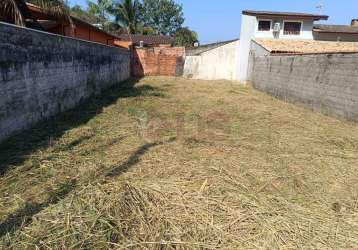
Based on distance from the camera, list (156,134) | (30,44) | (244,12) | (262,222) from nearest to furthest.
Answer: (262,222) < (30,44) < (156,134) < (244,12)

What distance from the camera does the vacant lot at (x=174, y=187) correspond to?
2.70m

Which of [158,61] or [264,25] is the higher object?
[264,25]

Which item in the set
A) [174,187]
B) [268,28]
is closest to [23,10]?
[174,187]

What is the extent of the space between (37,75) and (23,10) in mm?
2386

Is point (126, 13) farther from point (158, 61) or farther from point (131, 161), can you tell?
point (131, 161)

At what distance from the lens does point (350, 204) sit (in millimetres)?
3508

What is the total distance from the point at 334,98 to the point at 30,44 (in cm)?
827

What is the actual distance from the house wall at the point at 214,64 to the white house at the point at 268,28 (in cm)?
64

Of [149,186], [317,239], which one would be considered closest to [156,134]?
[149,186]

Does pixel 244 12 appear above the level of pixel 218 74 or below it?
above

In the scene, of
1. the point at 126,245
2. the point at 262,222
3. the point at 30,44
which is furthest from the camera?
the point at 30,44

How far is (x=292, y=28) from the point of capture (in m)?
21.7

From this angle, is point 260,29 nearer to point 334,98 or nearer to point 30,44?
point 334,98

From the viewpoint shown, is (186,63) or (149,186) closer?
(149,186)
